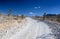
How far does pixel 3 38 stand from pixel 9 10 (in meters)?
71.0

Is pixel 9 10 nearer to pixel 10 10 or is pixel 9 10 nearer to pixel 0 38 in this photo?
pixel 10 10

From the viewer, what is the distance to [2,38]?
51.8 ft

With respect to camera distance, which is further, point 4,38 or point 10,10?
point 10,10

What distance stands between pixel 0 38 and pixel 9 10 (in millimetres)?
71013

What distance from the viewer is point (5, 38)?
51.8 feet

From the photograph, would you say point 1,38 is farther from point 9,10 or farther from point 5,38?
point 9,10

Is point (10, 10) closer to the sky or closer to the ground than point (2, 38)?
closer to the sky

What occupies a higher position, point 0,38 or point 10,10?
point 10,10

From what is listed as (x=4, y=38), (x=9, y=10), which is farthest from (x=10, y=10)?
(x=4, y=38)

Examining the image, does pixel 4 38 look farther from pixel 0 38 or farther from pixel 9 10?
pixel 9 10

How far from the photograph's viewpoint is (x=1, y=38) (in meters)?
15.7

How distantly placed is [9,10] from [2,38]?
233ft

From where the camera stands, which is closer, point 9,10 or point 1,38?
point 1,38

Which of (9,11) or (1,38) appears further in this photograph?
(9,11)
